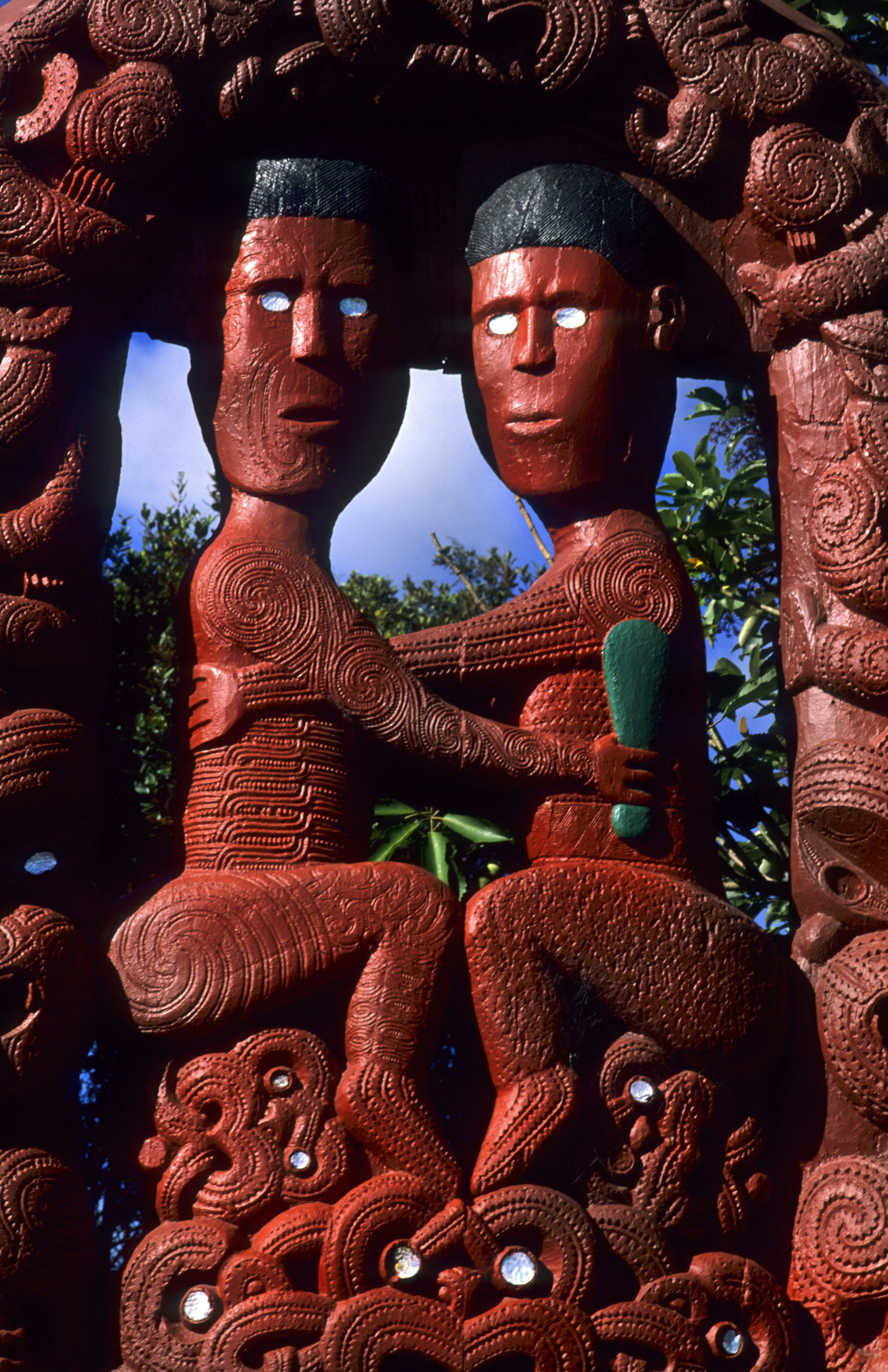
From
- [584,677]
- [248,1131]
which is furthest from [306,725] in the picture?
[248,1131]

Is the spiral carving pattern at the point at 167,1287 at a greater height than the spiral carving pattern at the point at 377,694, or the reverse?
the spiral carving pattern at the point at 377,694

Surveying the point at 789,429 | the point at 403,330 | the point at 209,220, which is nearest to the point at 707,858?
the point at 789,429

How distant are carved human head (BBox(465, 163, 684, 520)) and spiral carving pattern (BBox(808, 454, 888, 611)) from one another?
0.47m

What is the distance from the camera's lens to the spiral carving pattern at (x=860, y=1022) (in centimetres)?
420

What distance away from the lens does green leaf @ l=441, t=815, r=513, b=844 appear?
4723mm

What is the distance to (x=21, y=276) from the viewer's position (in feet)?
14.5

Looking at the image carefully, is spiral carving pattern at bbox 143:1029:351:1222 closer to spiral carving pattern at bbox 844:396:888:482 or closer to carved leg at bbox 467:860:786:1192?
carved leg at bbox 467:860:786:1192

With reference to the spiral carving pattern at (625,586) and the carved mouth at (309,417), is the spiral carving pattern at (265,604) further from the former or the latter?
the spiral carving pattern at (625,586)

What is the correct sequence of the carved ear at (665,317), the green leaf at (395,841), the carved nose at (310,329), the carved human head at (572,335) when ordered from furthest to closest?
the green leaf at (395,841) → the carved ear at (665,317) → the carved human head at (572,335) → the carved nose at (310,329)

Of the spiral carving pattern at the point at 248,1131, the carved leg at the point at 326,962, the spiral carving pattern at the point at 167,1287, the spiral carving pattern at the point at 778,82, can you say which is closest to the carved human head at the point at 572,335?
the spiral carving pattern at the point at 778,82

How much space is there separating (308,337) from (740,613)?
6.77 ft

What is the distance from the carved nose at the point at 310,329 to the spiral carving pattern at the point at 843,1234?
235 cm

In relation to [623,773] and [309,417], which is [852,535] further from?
[309,417]

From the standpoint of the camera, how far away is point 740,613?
6.02 m
